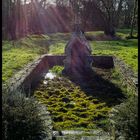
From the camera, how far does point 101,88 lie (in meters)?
13.4

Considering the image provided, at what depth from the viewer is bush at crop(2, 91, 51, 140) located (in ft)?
19.0

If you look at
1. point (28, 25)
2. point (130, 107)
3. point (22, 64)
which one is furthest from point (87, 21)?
point (130, 107)

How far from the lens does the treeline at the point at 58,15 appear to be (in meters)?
40.6

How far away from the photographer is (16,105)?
6.14m

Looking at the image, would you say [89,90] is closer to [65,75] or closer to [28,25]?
[65,75]

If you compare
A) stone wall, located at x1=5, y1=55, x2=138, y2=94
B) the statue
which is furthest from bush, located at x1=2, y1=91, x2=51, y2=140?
the statue

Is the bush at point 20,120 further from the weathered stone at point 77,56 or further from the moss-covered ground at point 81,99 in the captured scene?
the weathered stone at point 77,56

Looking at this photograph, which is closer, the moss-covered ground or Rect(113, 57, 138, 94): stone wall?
the moss-covered ground

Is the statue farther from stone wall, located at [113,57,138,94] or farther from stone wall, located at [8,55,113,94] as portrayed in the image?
stone wall, located at [113,57,138,94]

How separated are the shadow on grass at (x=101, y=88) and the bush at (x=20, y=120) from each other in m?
4.75

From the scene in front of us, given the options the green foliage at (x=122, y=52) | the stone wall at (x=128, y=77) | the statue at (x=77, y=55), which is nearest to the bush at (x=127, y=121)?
the stone wall at (x=128, y=77)

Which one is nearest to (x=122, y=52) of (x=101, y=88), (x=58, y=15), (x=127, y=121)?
(x=101, y=88)

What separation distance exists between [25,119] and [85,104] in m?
5.17

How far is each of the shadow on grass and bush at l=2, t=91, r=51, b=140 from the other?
4747 mm
